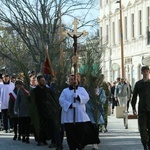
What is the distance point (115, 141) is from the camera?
63.0ft

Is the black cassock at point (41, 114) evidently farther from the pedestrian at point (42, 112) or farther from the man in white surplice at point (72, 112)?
the man in white surplice at point (72, 112)

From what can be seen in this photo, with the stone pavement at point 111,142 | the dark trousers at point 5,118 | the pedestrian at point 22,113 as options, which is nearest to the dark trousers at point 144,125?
the stone pavement at point 111,142

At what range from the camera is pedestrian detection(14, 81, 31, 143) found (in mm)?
19938

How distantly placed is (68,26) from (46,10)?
7.77 ft

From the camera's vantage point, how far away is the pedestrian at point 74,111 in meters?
15.2

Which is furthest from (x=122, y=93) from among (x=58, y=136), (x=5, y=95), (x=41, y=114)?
(x=58, y=136)

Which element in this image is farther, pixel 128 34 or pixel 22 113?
pixel 128 34

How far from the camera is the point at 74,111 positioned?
15.2 m

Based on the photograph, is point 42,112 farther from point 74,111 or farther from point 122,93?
point 122,93

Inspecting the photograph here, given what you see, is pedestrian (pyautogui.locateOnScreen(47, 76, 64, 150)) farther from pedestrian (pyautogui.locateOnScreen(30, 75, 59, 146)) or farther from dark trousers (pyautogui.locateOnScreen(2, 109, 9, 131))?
dark trousers (pyautogui.locateOnScreen(2, 109, 9, 131))

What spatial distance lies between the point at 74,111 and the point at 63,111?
1.02ft

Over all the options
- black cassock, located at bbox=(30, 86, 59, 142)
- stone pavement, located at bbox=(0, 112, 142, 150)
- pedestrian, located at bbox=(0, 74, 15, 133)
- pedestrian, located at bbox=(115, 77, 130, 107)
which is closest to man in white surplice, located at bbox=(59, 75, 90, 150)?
stone pavement, located at bbox=(0, 112, 142, 150)

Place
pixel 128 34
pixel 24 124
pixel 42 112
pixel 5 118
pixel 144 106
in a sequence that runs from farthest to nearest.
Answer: pixel 128 34, pixel 5 118, pixel 24 124, pixel 42 112, pixel 144 106

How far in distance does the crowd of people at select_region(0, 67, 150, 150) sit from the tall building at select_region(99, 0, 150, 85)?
1144 inches
